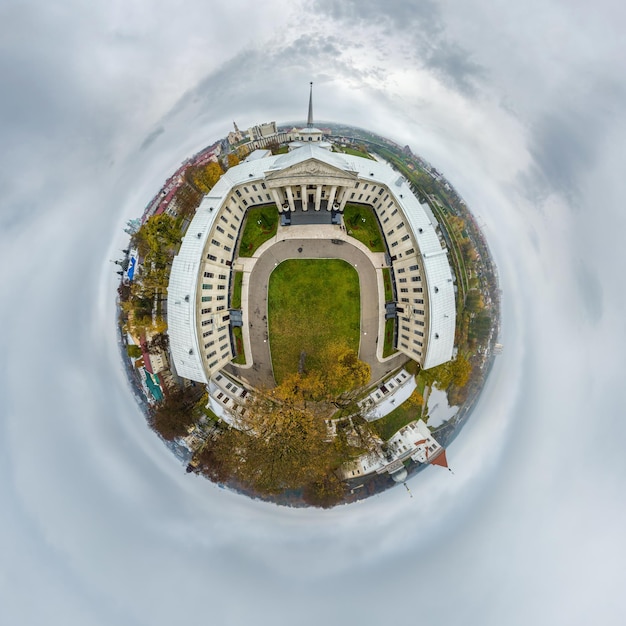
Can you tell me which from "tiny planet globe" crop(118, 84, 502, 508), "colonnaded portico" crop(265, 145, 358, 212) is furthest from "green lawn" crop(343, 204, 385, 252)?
"colonnaded portico" crop(265, 145, 358, 212)

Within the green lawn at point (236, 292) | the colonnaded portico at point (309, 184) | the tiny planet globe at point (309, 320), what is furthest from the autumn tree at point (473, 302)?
the green lawn at point (236, 292)

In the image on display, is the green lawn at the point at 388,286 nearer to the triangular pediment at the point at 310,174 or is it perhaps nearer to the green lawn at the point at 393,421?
the triangular pediment at the point at 310,174

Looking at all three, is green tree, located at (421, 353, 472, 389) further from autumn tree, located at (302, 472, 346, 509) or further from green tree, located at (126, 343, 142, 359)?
green tree, located at (126, 343, 142, 359)

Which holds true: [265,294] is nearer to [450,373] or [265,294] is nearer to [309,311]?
[309,311]

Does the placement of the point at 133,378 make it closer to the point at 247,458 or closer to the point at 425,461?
the point at 247,458

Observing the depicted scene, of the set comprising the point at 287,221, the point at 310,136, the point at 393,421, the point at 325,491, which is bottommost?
the point at 325,491

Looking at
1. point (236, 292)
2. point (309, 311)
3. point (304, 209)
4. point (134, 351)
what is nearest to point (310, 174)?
point (304, 209)
